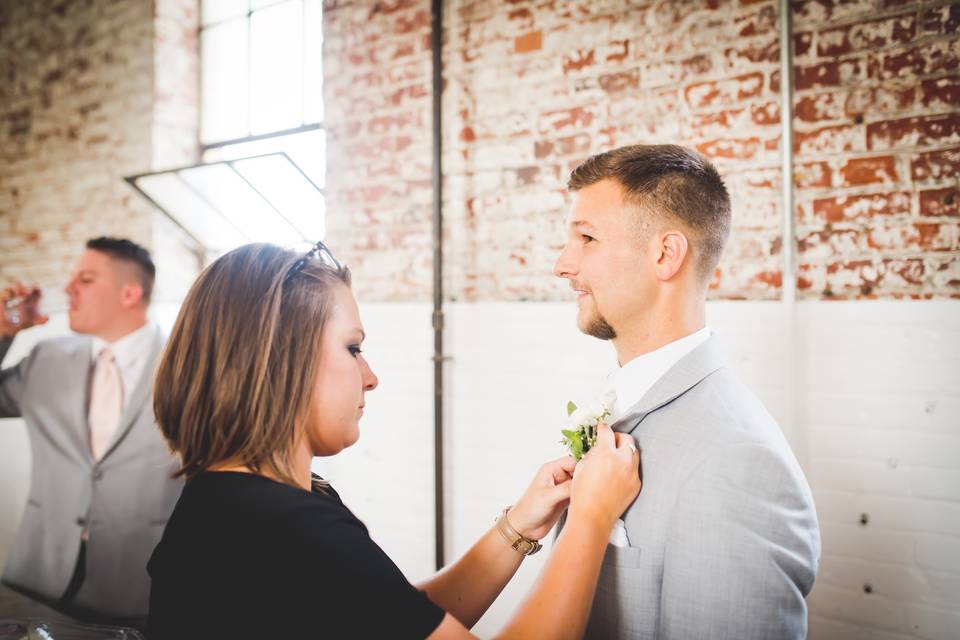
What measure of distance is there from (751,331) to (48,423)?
9.63ft

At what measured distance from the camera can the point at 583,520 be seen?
1283 millimetres

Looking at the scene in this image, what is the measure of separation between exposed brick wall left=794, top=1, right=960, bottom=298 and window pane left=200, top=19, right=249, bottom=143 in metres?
3.07

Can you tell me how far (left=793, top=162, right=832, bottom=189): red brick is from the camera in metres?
2.09

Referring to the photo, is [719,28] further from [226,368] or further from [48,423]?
[48,423]

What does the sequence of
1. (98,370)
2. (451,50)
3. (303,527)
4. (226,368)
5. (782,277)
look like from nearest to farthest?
(303,527), (226,368), (782,277), (451,50), (98,370)

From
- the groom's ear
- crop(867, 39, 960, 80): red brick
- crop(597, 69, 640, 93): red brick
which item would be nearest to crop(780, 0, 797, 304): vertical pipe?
crop(867, 39, 960, 80): red brick

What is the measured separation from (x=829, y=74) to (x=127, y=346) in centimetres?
296

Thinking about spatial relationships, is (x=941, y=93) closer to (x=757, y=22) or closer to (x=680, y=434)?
(x=757, y=22)

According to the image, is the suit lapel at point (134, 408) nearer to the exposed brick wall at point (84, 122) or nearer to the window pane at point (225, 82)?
the exposed brick wall at point (84, 122)

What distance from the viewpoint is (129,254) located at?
10.3ft

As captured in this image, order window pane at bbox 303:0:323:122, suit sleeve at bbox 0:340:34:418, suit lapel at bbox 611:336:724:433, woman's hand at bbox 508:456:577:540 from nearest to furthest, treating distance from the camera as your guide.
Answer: suit lapel at bbox 611:336:724:433
woman's hand at bbox 508:456:577:540
suit sleeve at bbox 0:340:34:418
window pane at bbox 303:0:323:122

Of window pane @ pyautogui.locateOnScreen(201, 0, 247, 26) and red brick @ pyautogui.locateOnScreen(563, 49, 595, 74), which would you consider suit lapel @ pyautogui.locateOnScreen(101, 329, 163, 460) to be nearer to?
red brick @ pyautogui.locateOnScreen(563, 49, 595, 74)

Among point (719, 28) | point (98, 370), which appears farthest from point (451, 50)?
point (98, 370)

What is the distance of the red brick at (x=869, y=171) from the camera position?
6.55 ft
